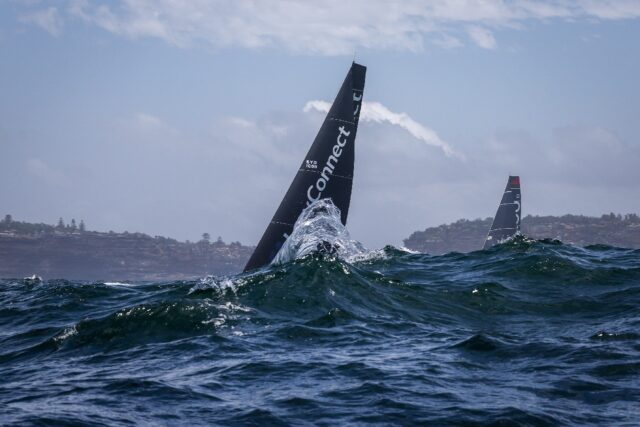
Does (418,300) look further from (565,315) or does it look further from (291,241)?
(291,241)

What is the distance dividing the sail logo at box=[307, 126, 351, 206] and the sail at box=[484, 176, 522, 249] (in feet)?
83.4

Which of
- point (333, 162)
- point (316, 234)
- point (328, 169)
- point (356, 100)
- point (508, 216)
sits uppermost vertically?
→ point (356, 100)

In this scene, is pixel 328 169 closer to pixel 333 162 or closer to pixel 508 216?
pixel 333 162

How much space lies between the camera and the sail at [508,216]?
4325cm

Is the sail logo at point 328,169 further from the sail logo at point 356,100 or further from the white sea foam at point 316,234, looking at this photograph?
the sail logo at point 356,100

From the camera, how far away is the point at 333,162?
18812mm

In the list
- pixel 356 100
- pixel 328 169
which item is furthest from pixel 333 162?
pixel 356 100

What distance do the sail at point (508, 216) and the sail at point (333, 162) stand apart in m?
25.3

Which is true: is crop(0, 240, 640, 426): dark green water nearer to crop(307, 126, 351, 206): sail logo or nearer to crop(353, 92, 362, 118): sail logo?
crop(307, 126, 351, 206): sail logo

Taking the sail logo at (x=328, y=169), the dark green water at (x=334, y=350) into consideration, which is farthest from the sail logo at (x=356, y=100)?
the dark green water at (x=334, y=350)

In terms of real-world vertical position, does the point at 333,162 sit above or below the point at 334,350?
above

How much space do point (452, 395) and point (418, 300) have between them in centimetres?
578

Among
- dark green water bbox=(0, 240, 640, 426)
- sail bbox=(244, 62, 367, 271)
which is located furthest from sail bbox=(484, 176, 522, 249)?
sail bbox=(244, 62, 367, 271)

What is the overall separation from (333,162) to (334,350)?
782 cm
